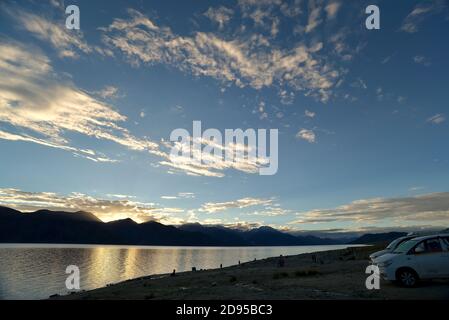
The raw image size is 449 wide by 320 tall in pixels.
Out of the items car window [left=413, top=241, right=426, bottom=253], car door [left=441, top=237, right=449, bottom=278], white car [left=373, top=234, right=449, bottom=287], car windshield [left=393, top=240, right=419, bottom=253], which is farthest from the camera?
car windshield [left=393, top=240, right=419, bottom=253]

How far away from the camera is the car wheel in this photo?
16.9 metres

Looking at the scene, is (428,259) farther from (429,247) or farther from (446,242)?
(446,242)

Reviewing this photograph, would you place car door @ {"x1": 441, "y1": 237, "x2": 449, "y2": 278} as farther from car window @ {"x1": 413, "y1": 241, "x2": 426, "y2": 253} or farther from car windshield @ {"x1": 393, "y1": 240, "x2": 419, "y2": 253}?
car windshield @ {"x1": 393, "y1": 240, "x2": 419, "y2": 253}

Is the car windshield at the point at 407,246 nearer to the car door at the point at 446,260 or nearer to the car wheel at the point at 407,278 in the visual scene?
the car wheel at the point at 407,278

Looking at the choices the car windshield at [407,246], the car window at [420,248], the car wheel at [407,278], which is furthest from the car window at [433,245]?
the car wheel at [407,278]

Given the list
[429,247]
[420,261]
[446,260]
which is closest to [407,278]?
[420,261]

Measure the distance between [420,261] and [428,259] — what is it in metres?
0.36

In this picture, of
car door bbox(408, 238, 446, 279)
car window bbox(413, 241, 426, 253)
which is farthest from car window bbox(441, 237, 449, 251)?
car window bbox(413, 241, 426, 253)

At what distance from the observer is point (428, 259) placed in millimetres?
16625
